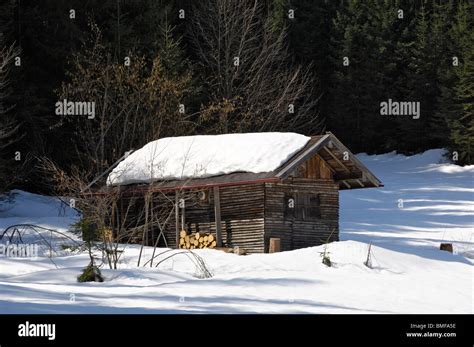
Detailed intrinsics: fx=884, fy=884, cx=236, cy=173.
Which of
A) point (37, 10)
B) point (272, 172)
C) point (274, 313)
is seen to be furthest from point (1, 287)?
point (37, 10)

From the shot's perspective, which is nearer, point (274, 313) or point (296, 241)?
point (274, 313)

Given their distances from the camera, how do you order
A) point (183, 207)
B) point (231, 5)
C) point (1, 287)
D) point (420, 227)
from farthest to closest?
1. point (231, 5)
2. point (420, 227)
3. point (183, 207)
4. point (1, 287)

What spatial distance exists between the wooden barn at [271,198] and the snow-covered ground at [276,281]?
6.98 ft

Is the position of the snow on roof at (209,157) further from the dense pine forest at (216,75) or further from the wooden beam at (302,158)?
the dense pine forest at (216,75)

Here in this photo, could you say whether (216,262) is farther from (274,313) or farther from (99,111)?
(99,111)

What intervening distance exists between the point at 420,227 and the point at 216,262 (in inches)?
724

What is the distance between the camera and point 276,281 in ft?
65.8

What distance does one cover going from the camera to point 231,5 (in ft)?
160

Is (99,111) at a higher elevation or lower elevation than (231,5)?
lower

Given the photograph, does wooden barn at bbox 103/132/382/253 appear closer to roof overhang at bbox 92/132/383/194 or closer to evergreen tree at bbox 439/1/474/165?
roof overhang at bbox 92/132/383/194

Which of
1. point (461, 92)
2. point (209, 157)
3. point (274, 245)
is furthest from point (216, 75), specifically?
point (274, 245)

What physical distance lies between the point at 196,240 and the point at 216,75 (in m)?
21.8

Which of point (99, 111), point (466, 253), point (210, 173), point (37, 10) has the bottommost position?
point (466, 253)

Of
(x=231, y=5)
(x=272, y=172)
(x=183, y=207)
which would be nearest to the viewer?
(x=272, y=172)
